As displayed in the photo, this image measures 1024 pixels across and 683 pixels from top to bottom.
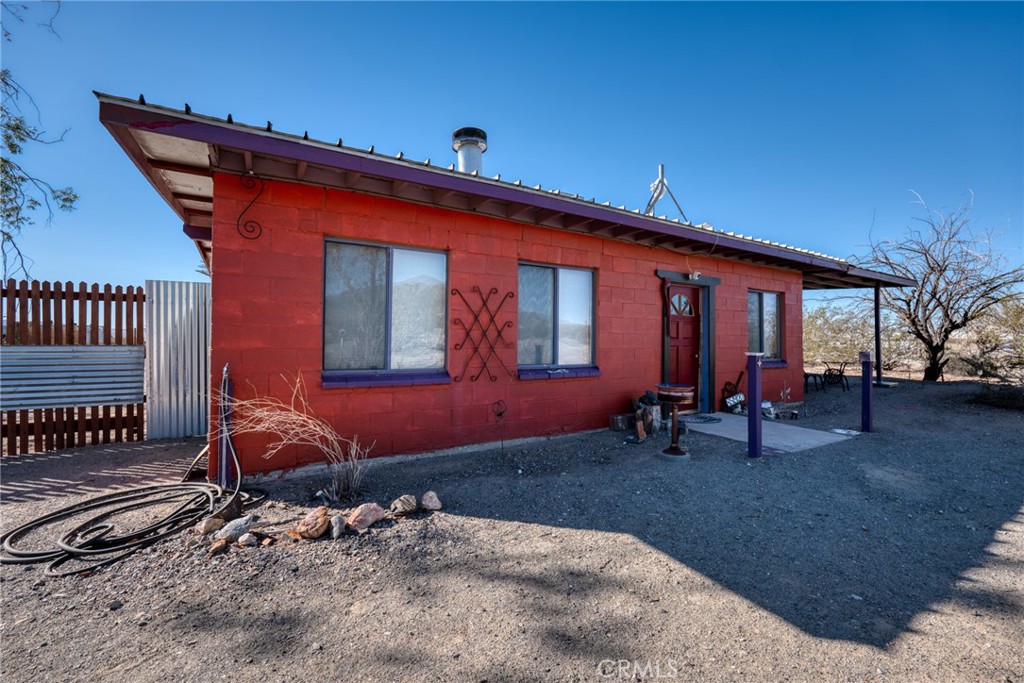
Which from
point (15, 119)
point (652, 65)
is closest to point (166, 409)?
point (15, 119)

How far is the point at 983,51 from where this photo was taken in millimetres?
7867

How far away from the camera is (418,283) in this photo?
5117 mm

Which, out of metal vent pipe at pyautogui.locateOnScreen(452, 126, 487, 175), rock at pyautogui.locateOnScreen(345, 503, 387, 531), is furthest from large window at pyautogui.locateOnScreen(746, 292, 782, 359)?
rock at pyautogui.locateOnScreen(345, 503, 387, 531)

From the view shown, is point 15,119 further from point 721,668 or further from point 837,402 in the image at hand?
point 837,402

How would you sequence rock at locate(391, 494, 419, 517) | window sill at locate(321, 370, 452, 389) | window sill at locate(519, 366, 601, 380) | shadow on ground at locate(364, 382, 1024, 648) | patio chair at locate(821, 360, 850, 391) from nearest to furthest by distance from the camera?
shadow on ground at locate(364, 382, 1024, 648), rock at locate(391, 494, 419, 517), window sill at locate(321, 370, 452, 389), window sill at locate(519, 366, 601, 380), patio chair at locate(821, 360, 850, 391)

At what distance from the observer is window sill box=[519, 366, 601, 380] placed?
5.85m

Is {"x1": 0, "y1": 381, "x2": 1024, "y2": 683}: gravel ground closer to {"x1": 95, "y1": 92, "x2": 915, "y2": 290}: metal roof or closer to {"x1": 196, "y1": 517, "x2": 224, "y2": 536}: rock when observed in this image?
{"x1": 196, "y1": 517, "x2": 224, "y2": 536}: rock

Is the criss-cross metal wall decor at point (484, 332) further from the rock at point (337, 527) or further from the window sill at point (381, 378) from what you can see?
the rock at point (337, 527)

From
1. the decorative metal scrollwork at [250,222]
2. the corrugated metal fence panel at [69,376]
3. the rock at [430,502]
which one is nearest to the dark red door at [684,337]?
the rock at [430,502]

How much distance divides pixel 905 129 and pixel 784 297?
5144 mm

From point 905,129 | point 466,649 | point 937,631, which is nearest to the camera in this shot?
point 466,649

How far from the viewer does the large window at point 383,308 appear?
4.68 metres

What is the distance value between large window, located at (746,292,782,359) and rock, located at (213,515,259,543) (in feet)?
28.7

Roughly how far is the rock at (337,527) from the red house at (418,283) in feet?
4.97
